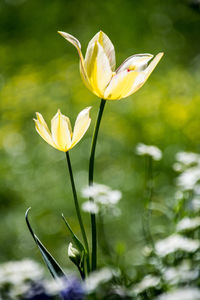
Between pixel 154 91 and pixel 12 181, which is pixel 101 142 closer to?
pixel 154 91

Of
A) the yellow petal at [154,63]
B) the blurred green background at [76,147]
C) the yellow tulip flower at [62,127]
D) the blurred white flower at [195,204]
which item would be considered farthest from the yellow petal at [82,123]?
the blurred green background at [76,147]

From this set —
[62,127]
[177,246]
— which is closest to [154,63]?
[62,127]

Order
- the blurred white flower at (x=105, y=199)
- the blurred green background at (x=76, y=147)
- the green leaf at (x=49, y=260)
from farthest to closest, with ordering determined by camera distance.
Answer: the blurred green background at (x=76, y=147), the blurred white flower at (x=105, y=199), the green leaf at (x=49, y=260)

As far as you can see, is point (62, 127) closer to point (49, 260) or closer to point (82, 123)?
point (82, 123)

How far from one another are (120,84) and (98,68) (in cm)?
4

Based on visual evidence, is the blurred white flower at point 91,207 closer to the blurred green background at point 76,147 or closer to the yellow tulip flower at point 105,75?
the yellow tulip flower at point 105,75

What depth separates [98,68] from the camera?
0.58 m

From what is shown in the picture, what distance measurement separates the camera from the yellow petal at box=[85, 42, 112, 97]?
58 cm

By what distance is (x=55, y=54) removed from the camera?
3262 mm

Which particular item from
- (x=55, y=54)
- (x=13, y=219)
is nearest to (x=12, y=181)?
(x=13, y=219)

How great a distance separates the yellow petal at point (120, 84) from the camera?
0.57 meters

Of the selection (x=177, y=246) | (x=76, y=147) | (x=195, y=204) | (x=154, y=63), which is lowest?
(x=177, y=246)

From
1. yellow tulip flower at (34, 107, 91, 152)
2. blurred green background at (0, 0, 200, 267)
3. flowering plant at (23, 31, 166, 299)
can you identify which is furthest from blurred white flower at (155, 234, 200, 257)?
blurred green background at (0, 0, 200, 267)

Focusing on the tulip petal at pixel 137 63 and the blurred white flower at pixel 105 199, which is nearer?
the tulip petal at pixel 137 63
